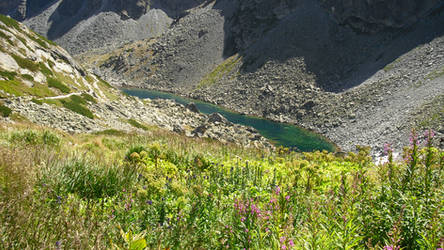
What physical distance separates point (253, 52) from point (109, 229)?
9713cm

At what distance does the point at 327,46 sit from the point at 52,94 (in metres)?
76.6

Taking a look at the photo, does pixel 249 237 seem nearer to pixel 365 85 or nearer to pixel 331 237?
pixel 331 237

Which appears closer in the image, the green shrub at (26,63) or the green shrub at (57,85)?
the green shrub at (26,63)

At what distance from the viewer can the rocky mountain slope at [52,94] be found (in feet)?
81.1

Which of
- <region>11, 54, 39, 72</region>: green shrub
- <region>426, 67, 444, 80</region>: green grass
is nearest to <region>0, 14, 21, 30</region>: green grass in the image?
<region>11, 54, 39, 72</region>: green shrub

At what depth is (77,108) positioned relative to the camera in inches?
1187

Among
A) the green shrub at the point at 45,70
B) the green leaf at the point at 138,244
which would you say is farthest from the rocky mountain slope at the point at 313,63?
the green shrub at the point at 45,70

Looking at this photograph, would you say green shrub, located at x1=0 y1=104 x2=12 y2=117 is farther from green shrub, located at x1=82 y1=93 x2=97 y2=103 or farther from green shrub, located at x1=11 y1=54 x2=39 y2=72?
green shrub, located at x1=82 y1=93 x2=97 y2=103

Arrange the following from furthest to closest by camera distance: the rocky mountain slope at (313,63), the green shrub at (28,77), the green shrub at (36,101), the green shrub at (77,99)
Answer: the rocky mountain slope at (313,63) < the green shrub at (77,99) < the green shrub at (28,77) < the green shrub at (36,101)

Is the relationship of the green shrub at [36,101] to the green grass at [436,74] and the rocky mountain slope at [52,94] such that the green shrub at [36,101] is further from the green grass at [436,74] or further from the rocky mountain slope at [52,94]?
the green grass at [436,74]

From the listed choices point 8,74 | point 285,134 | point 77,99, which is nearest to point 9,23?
point 8,74

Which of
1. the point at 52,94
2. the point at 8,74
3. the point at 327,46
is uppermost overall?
the point at 327,46

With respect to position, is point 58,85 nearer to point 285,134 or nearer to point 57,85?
point 57,85

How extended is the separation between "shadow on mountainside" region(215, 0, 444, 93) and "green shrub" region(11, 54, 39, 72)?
203 ft
